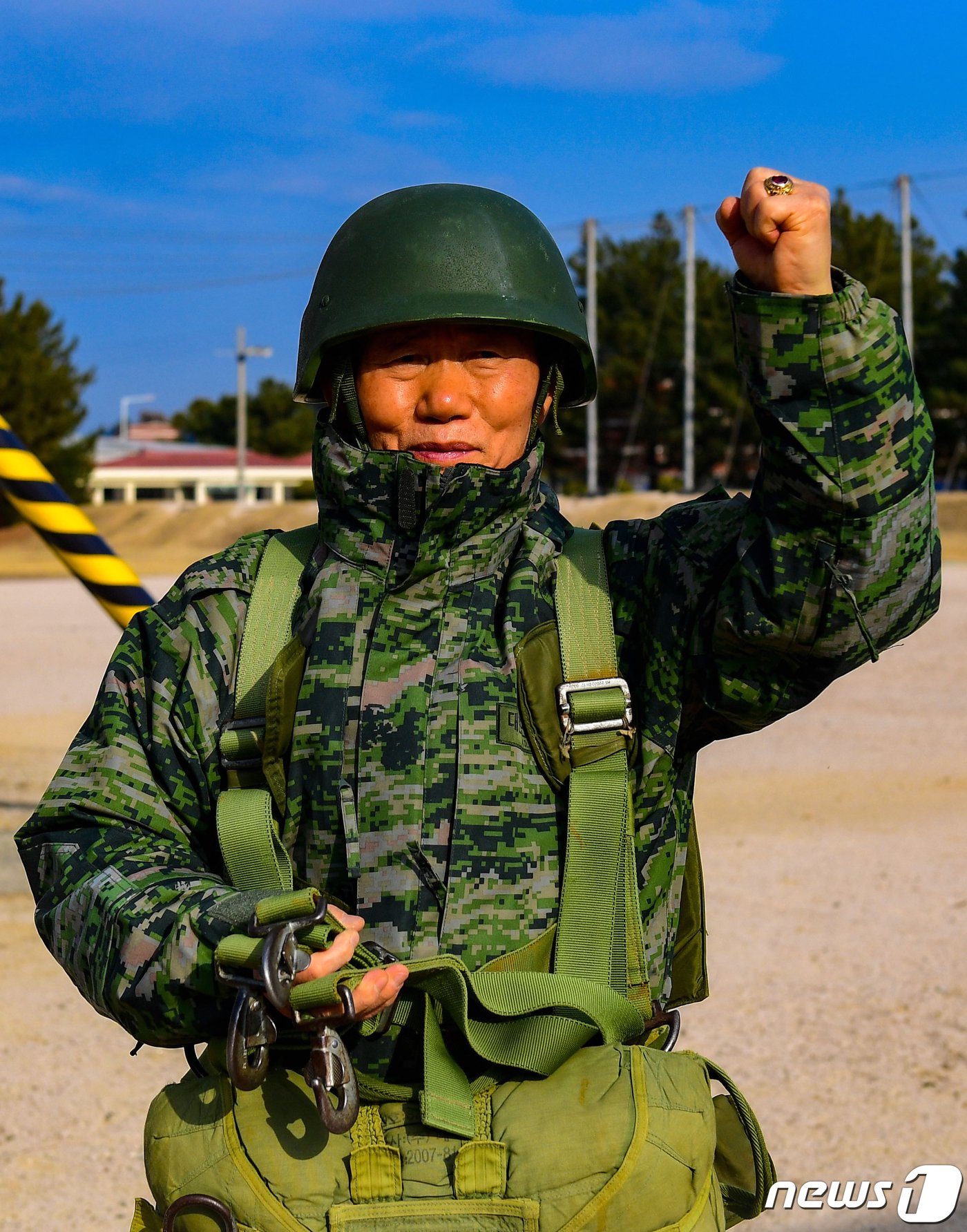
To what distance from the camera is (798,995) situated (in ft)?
18.6

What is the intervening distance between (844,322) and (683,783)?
78 centimetres

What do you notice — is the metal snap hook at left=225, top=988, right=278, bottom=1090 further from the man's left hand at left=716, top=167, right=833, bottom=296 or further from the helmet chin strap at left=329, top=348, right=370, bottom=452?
the man's left hand at left=716, top=167, right=833, bottom=296

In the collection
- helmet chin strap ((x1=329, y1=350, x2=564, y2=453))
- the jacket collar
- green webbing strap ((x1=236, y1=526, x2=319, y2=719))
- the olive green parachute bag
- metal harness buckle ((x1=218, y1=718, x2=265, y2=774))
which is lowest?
the olive green parachute bag

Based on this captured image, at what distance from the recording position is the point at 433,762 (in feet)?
6.92

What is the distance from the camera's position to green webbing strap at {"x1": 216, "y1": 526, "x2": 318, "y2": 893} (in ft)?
6.78

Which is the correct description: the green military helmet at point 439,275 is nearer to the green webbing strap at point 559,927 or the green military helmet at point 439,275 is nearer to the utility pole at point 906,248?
the green webbing strap at point 559,927

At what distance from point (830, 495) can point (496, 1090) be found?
92 centimetres

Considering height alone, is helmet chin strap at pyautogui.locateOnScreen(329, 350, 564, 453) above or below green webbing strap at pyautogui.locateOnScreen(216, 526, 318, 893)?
above

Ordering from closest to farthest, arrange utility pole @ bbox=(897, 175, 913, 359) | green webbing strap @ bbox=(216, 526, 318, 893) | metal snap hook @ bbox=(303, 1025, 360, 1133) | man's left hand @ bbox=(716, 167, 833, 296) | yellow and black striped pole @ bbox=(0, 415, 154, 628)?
man's left hand @ bbox=(716, 167, 833, 296), metal snap hook @ bbox=(303, 1025, 360, 1133), green webbing strap @ bbox=(216, 526, 318, 893), yellow and black striped pole @ bbox=(0, 415, 154, 628), utility pole @ bbox=(897, 175, 913, 359)

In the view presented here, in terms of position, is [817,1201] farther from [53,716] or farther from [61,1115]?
[53,716]

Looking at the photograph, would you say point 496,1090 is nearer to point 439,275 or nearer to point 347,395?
point 347,395

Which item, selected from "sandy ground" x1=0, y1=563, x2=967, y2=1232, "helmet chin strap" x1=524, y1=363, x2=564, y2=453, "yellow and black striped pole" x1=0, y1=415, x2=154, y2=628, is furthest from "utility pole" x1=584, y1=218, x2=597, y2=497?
"helmet chin strap" x1=524, y1=363, x2=564, y2=453

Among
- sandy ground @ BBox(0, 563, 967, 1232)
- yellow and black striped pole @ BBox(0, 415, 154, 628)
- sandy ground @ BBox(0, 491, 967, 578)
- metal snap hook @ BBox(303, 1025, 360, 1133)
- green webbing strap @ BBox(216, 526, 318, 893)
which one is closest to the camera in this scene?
metal snap hook @ BBox(303, 1025, 360, 1133)

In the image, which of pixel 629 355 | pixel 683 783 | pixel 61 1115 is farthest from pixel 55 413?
pixel 683 783
